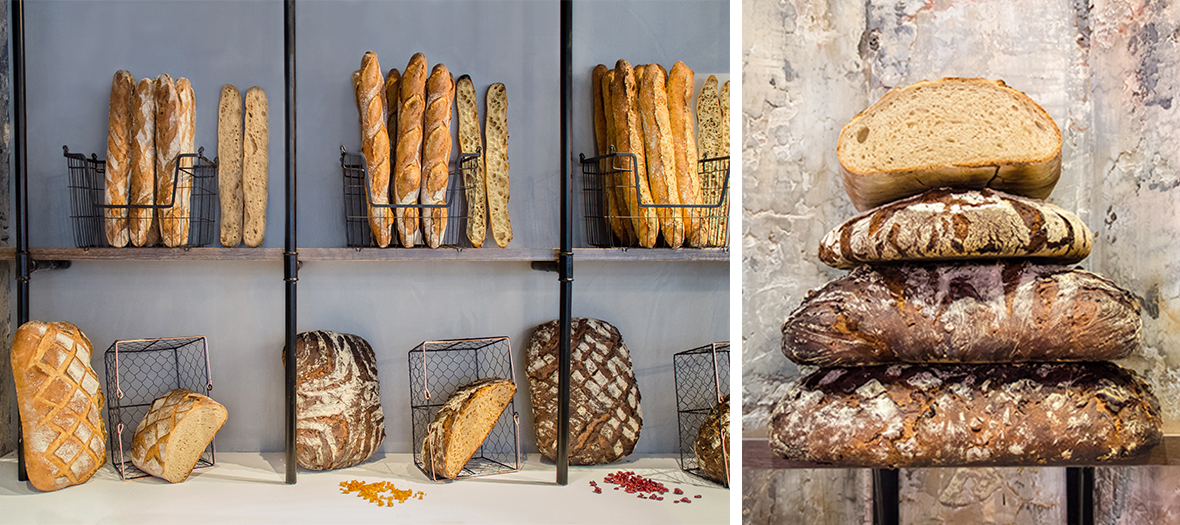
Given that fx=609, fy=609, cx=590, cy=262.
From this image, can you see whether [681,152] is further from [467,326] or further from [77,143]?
[77,143]

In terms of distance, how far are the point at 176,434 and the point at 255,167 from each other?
0.72 meters

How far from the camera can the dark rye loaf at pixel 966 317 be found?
92cm

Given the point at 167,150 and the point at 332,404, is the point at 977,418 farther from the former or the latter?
the point at 167,150

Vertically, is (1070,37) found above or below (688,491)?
above

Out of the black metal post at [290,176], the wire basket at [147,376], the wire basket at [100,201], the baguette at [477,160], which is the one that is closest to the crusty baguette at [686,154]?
the baguette at [477,160]

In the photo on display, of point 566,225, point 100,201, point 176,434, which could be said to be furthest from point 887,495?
point 100,201

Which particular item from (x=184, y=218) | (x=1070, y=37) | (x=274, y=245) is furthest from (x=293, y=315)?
(x=1070, y=37)

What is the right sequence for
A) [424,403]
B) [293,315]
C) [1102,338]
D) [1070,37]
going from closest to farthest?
[1102,338]
[1070,37]
[293,315]
[424,403]

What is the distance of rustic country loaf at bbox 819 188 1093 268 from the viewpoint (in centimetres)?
91

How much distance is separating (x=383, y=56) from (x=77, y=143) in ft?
2.91

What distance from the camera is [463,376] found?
1.80 meters

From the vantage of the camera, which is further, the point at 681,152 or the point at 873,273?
the point at 681,152

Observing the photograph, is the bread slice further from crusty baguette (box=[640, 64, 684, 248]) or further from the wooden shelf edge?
crusty baguette (box=[640, 64, 684, 248])

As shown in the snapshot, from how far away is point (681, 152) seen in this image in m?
1.60
